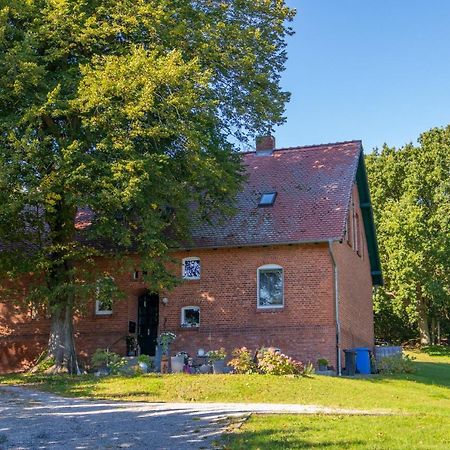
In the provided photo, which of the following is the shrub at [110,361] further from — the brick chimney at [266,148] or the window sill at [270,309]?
the brick chimney at [266,148]

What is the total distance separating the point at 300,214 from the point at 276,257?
73.1 inches

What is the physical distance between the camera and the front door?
26906mm

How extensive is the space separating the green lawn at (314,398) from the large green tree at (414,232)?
20.9 meters

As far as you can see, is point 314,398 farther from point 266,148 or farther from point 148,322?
point 266,148

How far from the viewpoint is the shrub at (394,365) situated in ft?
79.8

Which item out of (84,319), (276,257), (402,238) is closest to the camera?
(276,257)

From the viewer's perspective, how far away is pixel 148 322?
27.1m

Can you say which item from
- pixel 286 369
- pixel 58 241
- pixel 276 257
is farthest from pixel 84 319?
pixel 286 369

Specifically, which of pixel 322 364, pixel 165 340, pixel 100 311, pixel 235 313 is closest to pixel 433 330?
pixel 235 313

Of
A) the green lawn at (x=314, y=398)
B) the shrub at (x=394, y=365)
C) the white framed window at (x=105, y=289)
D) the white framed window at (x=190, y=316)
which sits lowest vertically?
the green lawn at (x=314, y=398)

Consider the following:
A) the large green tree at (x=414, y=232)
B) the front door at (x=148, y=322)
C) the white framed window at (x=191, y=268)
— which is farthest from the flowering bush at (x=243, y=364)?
the large green tree at (x=414, y=232)

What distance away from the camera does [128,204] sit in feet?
66.1

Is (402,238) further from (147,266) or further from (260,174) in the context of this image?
(147,266)

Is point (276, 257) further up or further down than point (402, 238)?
further down
